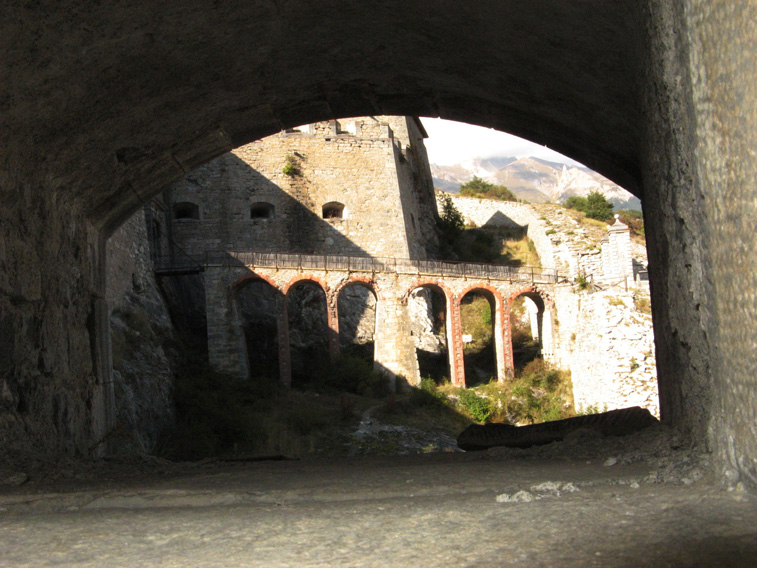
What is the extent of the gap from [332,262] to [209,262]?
4533 mm

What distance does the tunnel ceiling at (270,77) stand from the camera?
14.4 feet

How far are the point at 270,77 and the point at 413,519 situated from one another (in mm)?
4297

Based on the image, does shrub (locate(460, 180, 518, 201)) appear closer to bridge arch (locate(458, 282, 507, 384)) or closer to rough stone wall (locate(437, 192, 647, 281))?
rough stone wall (locate(437, 192, 647, 281))

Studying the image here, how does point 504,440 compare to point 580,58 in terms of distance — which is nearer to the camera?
point 580,58

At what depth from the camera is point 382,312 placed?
28.0 meters

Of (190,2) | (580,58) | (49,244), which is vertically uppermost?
(190,2)

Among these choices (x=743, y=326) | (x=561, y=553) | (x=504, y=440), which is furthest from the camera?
(x=504, y=440)

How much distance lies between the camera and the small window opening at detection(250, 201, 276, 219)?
106 feet

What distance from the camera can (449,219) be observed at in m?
42.0

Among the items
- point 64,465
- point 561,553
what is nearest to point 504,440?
point 64,465

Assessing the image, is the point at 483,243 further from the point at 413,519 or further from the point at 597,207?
the point at 413,519

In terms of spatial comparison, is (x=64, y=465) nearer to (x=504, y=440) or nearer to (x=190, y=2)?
(x=190, y=2)

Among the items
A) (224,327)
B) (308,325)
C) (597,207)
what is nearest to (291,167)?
(308,325)

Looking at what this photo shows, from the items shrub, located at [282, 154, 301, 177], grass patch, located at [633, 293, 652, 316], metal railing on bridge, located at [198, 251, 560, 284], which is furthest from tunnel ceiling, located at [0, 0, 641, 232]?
shrub, located at [282, 154, 301, 177]
